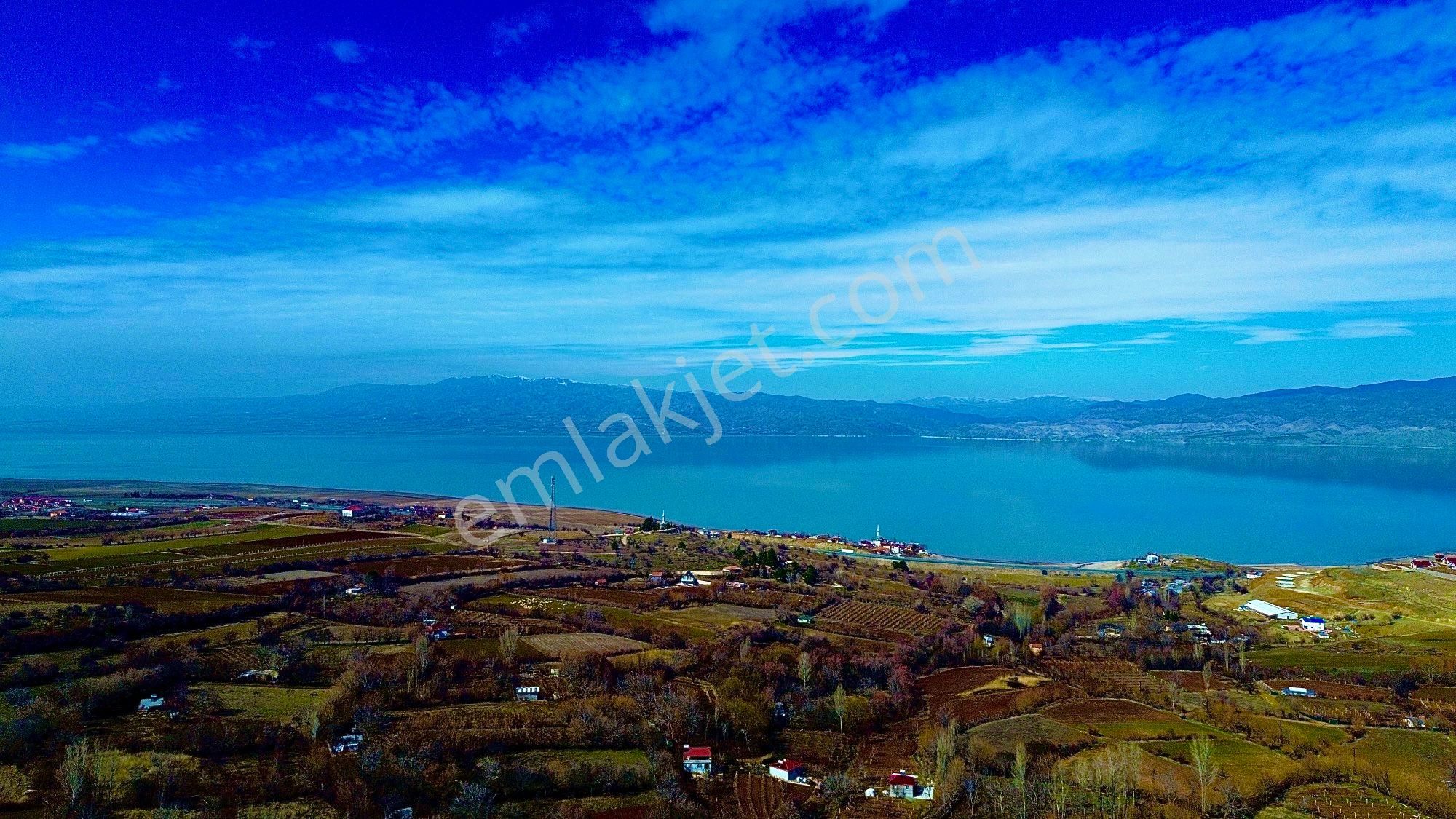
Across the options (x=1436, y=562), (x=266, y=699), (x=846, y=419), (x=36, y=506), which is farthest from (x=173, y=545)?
(x=846, y=419)

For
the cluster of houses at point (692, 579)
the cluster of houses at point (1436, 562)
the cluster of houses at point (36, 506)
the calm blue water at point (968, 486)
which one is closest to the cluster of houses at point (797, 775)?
the cluster of houses at point (692, 579)

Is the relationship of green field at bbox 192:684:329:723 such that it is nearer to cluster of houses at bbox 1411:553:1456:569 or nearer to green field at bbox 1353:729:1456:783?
green field at bbox 1353:729:1456:783

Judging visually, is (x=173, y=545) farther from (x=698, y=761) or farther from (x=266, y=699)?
(x=698, y=761)

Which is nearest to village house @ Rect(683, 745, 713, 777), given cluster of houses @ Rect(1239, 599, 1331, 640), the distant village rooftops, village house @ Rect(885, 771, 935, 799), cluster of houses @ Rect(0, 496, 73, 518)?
village house @ Rect(885, 771, 935, 799)

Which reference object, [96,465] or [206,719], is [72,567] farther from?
[96,465]

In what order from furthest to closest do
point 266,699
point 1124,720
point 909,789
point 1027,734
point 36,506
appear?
point 36,506 < point 1124,720 < point 1027,734 < point 266,699 < point 909,789
